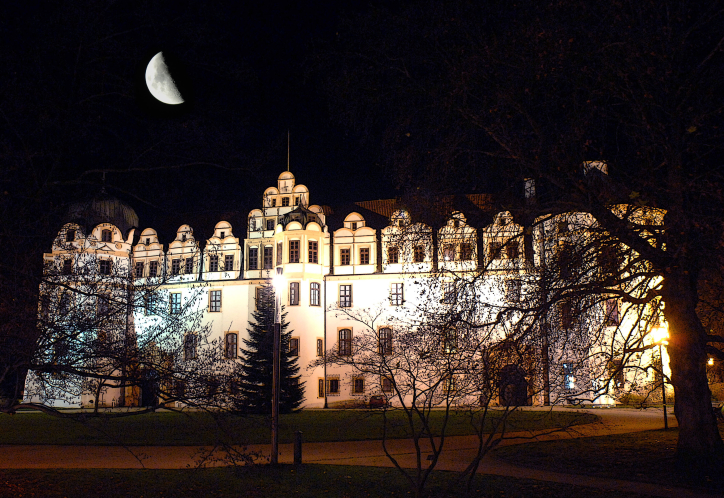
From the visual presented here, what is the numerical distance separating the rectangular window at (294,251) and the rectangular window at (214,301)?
579cm

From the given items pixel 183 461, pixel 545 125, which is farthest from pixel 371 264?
pixel 545 125

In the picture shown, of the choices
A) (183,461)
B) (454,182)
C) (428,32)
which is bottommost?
(183,461)

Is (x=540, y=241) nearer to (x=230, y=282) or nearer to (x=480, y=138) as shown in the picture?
(x=480, y=138)

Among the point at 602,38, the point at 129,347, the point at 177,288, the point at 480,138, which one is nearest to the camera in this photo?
the point at 129,347

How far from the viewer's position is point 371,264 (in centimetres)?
4303

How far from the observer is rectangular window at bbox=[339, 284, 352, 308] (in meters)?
42.8

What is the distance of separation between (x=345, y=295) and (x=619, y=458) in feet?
93.2

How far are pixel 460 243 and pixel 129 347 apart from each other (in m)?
7.19

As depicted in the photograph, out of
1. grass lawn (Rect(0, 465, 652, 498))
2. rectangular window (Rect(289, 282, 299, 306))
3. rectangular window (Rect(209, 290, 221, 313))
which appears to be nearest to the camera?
grass lawn (Rect(0, 465, 652, 498))

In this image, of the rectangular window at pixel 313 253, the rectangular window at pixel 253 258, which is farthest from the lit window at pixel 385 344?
the rectangular window at pixel 253 258

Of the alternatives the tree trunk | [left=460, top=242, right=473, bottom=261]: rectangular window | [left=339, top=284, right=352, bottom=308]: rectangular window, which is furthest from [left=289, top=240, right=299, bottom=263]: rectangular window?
the tree trunk

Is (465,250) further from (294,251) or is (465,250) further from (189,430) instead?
(294,251)

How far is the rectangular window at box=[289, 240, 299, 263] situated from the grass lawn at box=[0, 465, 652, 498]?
27.7 m

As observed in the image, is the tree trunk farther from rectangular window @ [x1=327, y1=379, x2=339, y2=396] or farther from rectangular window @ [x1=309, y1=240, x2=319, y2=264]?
rectangular window @ [x1=309, y1=240, x2=319, y2=264]
